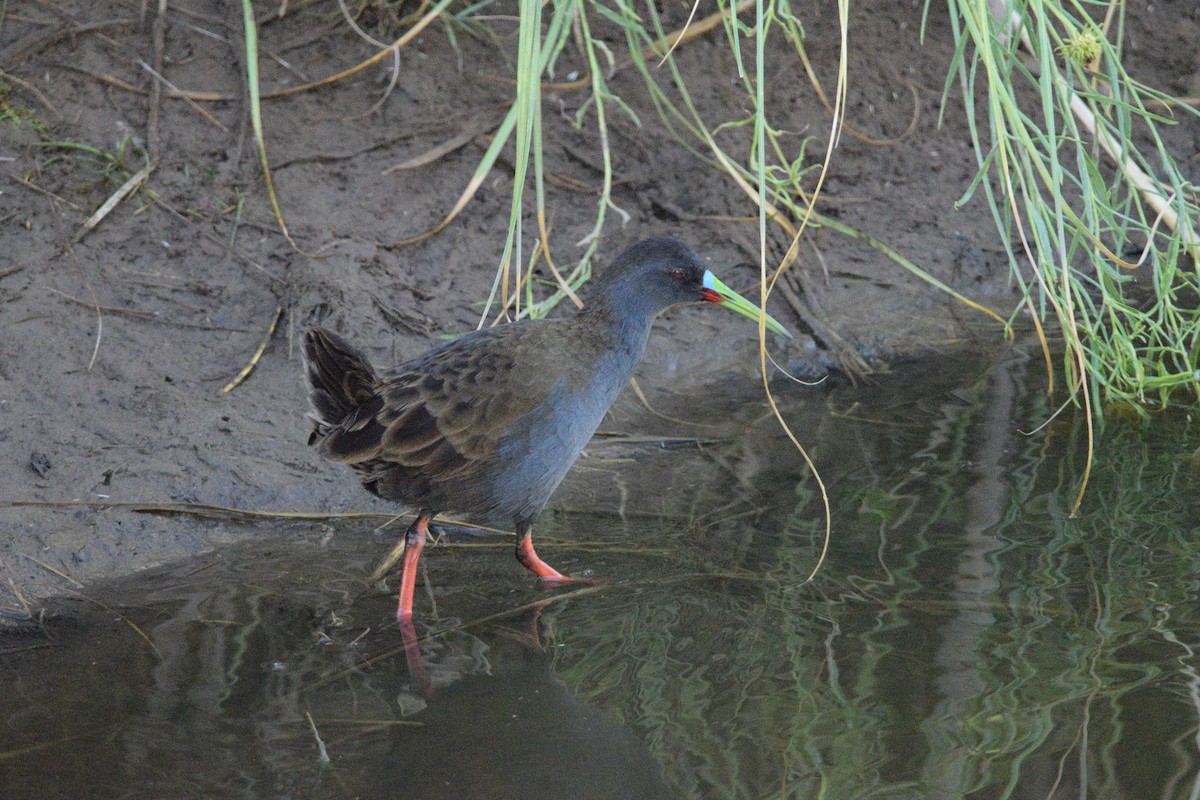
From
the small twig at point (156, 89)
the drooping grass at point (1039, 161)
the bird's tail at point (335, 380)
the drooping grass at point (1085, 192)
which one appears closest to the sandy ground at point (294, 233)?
the small twig at point (156, 89)

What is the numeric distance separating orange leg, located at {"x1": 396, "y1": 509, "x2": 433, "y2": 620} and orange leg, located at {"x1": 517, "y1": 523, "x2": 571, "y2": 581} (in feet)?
0.86

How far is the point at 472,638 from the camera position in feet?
10.5

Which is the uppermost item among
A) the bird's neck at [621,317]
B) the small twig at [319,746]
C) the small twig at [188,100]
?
the small twig at [188,100]

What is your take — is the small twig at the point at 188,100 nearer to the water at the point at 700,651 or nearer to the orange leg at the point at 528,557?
the water at the point at 700,651

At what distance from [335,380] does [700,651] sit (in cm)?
124

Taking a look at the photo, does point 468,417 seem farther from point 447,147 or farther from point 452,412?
point 447,147

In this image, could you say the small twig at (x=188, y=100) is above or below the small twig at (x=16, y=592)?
above

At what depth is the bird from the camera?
334cm

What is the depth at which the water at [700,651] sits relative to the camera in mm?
2570

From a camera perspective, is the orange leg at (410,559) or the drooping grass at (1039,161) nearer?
the drooping grass at (1039,161)

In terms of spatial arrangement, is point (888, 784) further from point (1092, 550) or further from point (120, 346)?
point (120, 346)

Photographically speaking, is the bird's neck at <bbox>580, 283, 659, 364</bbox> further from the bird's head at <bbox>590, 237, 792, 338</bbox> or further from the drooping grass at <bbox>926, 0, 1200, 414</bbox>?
the drooping grass at <bbox>926, 0, 1200, 414</bbox>

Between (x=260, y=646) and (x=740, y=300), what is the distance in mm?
1730

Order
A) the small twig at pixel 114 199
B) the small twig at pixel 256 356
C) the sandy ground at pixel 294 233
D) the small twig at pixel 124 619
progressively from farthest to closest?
1. the small twig at pixel 114 199
2. the small twig at pixel 256 356
3. the sandy ground at pixel 294 233
4. the small twig at pixel 124 619
